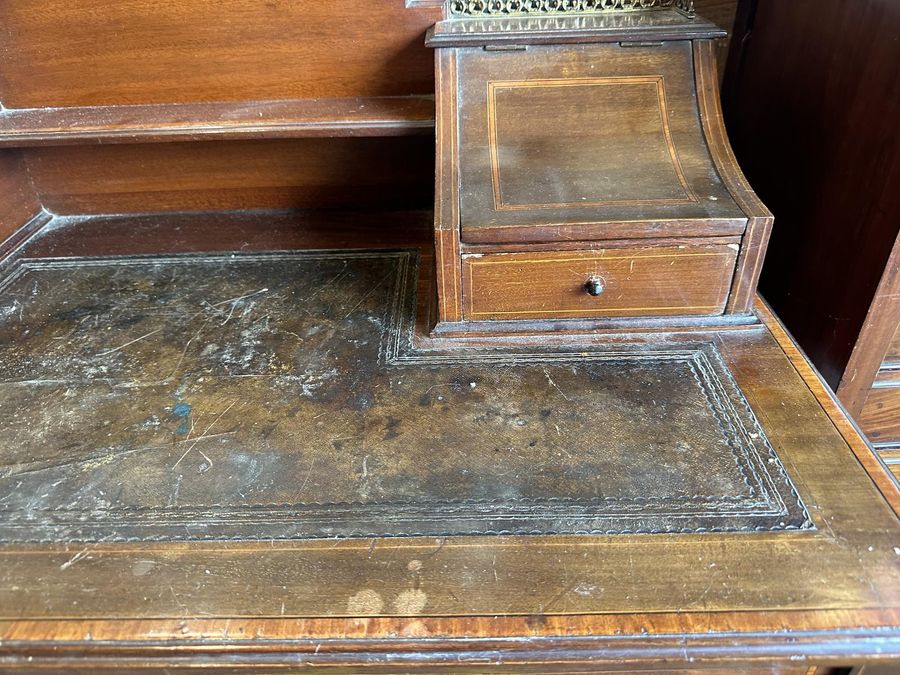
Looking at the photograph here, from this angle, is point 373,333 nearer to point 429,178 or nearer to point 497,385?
point 497,385

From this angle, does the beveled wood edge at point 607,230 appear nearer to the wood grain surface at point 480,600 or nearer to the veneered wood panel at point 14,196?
the wood grain surface at point 480,600

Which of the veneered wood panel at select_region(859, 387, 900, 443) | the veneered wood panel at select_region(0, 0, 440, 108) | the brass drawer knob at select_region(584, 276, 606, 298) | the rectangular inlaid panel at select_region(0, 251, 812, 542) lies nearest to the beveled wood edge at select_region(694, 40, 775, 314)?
the rectangular inlaid panel at select_region(0, 251, 812, 542)

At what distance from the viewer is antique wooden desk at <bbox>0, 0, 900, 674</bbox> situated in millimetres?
693

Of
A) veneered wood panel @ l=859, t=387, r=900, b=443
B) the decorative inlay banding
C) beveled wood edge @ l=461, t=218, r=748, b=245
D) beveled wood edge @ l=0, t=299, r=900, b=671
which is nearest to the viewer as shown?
beveled wood edge @ l=0, t=299, r=900, b=671

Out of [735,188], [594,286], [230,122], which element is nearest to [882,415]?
[735,188]

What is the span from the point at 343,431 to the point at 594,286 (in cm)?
46

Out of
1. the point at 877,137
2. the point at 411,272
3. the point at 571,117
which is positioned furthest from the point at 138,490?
the point at 877,137

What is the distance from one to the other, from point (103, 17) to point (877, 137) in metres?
1.51

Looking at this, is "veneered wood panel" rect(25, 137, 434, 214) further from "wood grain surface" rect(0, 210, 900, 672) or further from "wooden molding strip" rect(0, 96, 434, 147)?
"wood grain surface" rect(0, 210, 900, 672)

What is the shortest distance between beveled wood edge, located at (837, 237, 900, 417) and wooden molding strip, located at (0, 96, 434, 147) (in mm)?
860

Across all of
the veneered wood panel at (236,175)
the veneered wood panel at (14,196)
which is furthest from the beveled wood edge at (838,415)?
the veneered wood panel at (14,196)

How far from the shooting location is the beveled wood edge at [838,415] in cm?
80

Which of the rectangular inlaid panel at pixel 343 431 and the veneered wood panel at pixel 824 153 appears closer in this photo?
the rectangular inlaid panel at pixel 343 431

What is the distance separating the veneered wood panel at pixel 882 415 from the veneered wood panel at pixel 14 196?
6.17 feet
